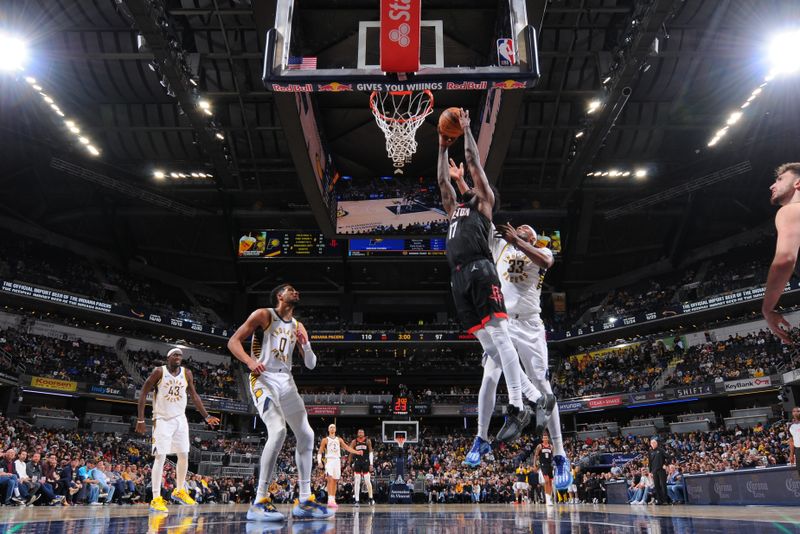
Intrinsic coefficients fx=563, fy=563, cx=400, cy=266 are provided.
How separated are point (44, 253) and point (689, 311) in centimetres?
3689

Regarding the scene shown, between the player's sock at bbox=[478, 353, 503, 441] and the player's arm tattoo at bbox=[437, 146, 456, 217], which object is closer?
the player's sock at bbox=[478, 353, 503, 441]

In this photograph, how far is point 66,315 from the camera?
32750mm

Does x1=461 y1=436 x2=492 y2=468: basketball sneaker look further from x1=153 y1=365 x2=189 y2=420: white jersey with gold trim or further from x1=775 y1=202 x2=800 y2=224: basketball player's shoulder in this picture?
x1=153 y1=365 x2=189 y2=420: white jersey with gold trim

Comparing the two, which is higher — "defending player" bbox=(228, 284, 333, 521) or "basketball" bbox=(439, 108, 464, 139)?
"basketball" bbox=(439, 108, 464, 139)

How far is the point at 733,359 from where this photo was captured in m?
29.3

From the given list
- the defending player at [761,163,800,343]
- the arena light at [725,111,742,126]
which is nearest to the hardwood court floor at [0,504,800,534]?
the defending player at [761,163,800,343]

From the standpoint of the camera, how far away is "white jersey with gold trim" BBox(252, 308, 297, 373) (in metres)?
5.71

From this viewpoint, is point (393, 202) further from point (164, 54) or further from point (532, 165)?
point (164, 54)

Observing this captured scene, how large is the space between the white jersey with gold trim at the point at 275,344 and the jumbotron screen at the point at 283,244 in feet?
91.9

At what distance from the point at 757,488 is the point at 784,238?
35.0 ft

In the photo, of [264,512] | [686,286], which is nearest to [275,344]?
[264,512]

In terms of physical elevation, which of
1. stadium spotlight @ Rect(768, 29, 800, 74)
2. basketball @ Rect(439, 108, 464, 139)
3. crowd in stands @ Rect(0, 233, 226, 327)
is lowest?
basketball @ Rect(439, 108, 464, 139)

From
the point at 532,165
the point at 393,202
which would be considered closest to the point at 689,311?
the point at 532,165

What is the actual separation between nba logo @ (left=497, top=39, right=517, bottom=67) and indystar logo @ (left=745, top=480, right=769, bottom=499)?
9895mm
